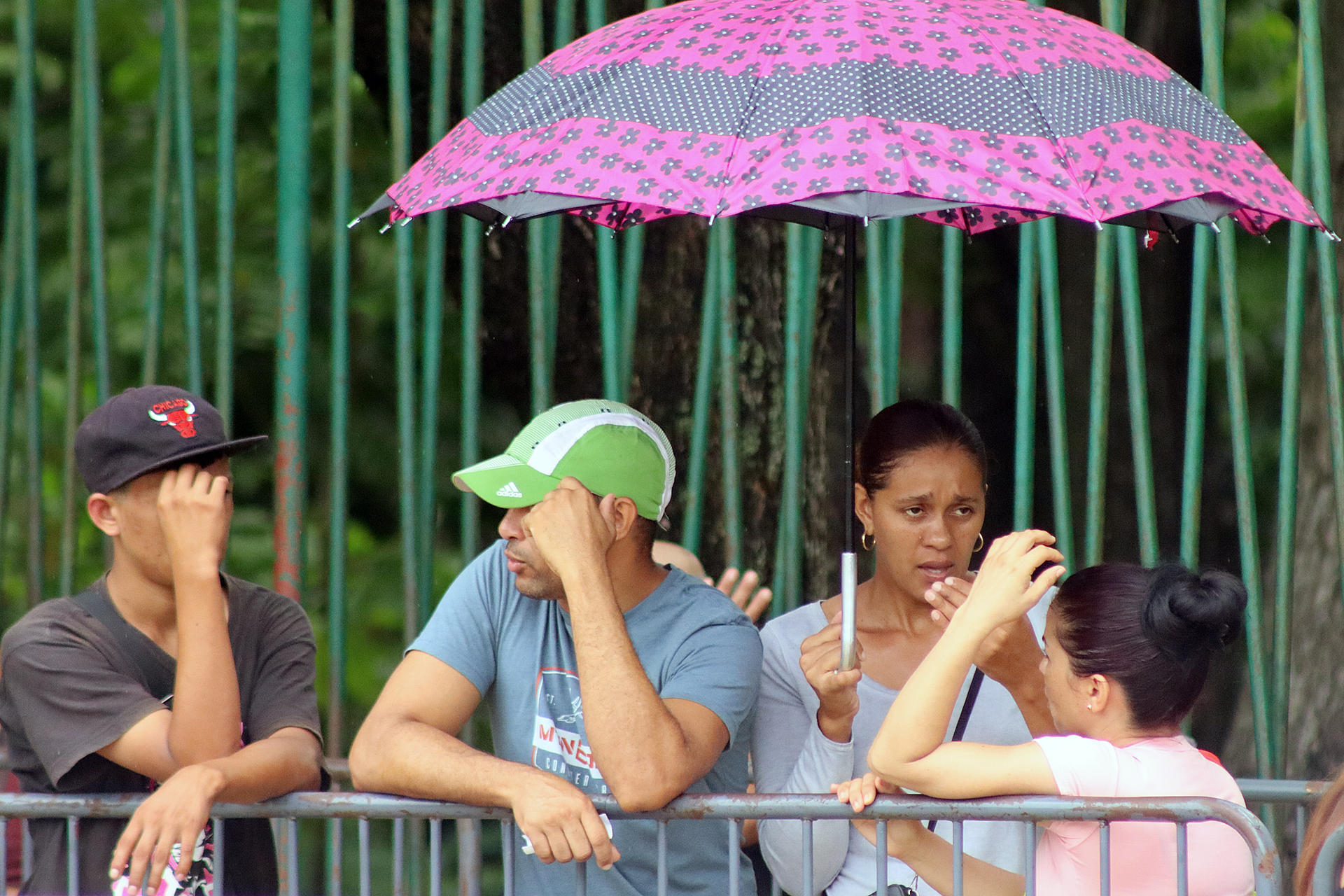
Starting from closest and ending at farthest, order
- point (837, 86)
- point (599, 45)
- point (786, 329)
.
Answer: point (837, 86) → point (599, 45) → point (786, 329)

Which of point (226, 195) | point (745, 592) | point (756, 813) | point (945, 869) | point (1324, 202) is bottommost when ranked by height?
point (945, 869)

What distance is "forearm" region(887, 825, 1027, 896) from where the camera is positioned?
247 centimetres

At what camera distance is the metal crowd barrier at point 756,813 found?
222cm

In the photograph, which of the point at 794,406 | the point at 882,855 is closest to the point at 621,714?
the point at 882,855

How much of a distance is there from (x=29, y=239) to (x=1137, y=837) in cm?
302

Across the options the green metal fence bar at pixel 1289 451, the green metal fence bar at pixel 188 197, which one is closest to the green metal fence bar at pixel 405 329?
the green metal fence bar at pixel 188 197

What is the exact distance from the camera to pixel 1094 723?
7.97 ft

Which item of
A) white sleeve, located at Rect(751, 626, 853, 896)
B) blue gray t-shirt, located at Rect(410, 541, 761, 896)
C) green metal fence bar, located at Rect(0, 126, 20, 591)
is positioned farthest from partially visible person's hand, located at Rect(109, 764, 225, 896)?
green metal fence bar, located at Rect(0, 126, 20, 591)

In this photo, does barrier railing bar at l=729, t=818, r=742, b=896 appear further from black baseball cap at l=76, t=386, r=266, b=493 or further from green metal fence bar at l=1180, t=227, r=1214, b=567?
green metal fence bar at l=1180, t=227, r=1214, b=567

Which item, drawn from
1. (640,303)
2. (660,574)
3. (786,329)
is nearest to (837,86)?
(660,574)

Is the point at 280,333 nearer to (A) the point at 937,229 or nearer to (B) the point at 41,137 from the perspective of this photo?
(B) the point at 41,137

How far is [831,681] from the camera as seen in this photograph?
98.5 inches

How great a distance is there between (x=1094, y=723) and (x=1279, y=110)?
3.32 metres

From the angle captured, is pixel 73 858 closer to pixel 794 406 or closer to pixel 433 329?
pixel 433 329
